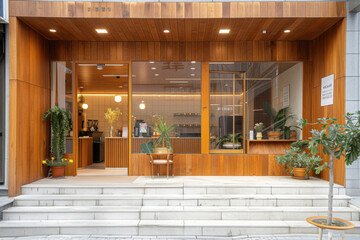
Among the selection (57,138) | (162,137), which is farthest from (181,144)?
(57,138)

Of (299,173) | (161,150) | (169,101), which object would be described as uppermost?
(169,101)

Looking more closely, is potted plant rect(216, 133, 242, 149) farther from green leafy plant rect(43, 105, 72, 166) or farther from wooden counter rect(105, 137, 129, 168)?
green leafy plant rect(43, 105, 72, 166)

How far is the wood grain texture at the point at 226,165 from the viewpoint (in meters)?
6.55

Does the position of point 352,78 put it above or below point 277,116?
above

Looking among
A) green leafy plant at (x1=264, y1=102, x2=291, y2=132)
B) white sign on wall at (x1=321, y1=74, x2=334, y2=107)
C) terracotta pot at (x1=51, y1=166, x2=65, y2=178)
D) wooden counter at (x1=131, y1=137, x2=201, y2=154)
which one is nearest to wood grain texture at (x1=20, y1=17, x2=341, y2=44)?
white sign on wall at (x1=321, y1=74, x2=334, y2=107)

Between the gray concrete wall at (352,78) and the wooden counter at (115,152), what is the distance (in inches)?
215

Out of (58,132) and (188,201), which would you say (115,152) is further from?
(188,201)

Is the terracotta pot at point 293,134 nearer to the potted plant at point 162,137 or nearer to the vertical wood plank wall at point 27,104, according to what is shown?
the potted plant at point 162,137

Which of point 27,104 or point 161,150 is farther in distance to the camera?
point 161,150

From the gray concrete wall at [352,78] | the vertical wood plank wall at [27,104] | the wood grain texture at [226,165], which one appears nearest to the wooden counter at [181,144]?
the wood grain texture at [226,165]

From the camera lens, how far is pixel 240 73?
672 centimetres

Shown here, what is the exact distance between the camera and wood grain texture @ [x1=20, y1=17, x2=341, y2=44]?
5.39m

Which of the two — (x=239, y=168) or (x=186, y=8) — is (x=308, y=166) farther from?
(x=186, y=8)

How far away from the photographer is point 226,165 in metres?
6.55
